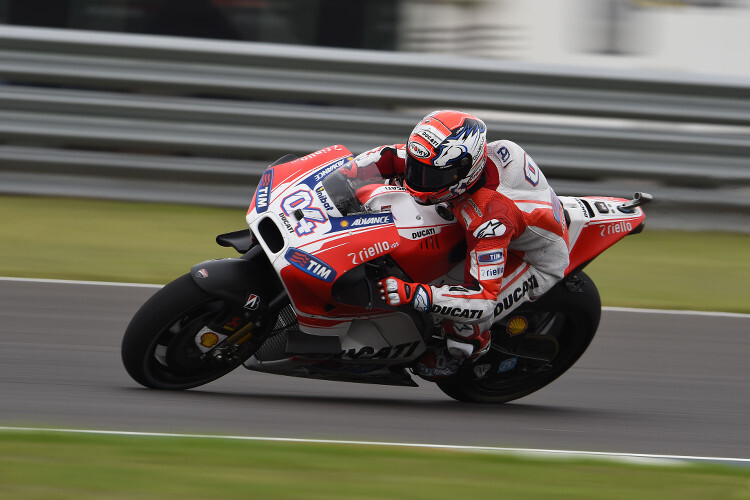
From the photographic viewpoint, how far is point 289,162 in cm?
509

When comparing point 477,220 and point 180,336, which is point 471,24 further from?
point 180,336

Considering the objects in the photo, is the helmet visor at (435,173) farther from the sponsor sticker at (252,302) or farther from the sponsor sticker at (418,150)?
the sponsor sticker at (252,302)

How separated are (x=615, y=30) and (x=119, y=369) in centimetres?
707

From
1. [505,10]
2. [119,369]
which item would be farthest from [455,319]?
[505,10]

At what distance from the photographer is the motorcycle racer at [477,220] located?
4.71 meters

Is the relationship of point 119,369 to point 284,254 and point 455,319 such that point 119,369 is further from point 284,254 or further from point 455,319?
point 455,319

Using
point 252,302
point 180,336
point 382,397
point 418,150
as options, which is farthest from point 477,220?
point 180,336

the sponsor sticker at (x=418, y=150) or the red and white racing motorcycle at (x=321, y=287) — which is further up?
the sponsor sticker at (x=418, y=150)

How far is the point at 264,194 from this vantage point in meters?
4.89

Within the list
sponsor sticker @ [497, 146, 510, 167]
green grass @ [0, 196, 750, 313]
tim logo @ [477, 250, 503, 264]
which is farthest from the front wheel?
green grass @ [0, 196, 750, 313]

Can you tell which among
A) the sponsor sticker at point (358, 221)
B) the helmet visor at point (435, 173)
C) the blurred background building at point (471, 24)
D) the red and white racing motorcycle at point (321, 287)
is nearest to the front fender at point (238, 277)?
the red and white racing motorcycle at point (321, 287)

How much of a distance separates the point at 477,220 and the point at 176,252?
3.89 metres

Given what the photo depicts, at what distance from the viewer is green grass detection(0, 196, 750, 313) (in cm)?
778

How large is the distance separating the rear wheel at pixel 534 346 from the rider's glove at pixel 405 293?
737mm
